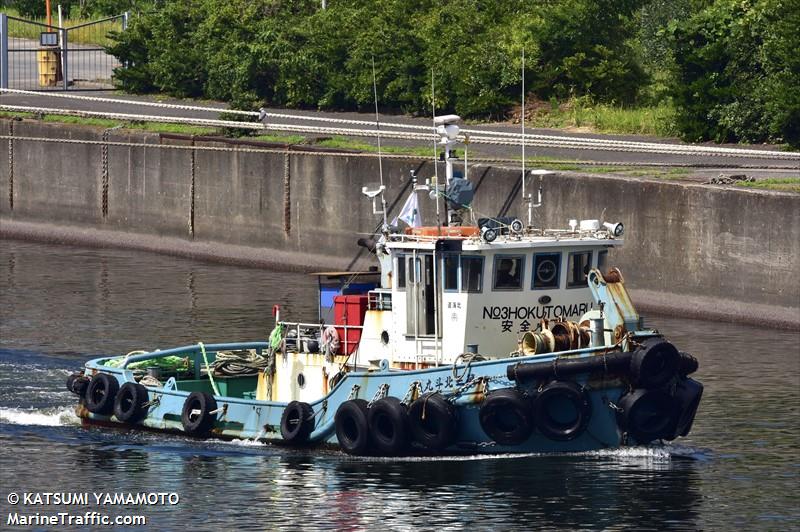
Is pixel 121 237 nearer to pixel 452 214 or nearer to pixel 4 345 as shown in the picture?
pixel 4 345

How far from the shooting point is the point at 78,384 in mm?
26547

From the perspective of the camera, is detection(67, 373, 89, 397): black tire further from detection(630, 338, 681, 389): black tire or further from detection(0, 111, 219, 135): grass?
detection(0, 111, 219, 135): grass

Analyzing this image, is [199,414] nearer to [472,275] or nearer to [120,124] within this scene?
[472,275]

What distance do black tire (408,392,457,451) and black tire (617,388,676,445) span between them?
224cm

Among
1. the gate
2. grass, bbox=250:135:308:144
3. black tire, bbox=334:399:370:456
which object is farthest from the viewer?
the gate

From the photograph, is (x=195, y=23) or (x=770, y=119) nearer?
(x=770, y=119)

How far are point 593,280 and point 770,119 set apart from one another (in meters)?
20.6

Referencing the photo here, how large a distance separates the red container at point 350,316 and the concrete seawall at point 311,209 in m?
10.3

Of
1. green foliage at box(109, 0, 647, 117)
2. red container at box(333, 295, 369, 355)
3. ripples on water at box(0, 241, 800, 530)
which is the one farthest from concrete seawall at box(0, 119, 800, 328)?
red container at box(333, 295, 369, 355)

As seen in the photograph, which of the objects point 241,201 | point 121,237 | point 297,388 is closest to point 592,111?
point 241,201

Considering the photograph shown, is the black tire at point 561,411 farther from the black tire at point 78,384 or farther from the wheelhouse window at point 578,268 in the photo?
the black tire at point 78,384

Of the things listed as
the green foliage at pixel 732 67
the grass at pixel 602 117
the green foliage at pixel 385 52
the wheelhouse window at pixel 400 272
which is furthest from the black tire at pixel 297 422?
the green foliage at pixel 385 52

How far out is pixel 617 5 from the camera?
1865 inches

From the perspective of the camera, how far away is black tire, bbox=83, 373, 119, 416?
1025 inches
